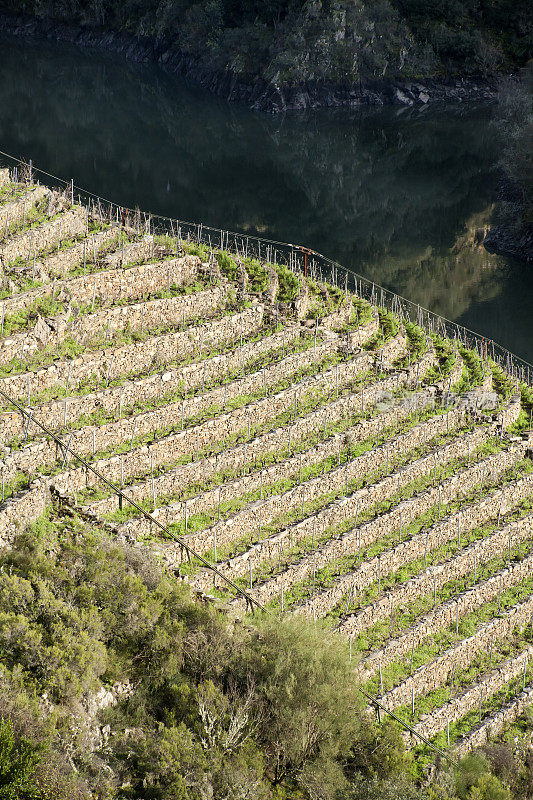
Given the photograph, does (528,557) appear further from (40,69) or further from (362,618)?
(40,69)

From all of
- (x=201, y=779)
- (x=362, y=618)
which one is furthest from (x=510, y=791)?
(x=201, y=779)

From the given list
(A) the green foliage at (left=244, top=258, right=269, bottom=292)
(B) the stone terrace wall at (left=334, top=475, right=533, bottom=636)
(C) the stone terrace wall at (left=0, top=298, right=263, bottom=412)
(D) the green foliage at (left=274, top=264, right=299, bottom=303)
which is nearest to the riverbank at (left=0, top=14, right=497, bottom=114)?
(D) the green foliage at (left=274, top=264, right=299, bottom=303)

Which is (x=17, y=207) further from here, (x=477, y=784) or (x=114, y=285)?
(x=477, y=784)

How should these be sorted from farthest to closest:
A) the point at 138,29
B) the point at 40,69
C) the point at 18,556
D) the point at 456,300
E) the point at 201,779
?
1. the point at 138,29
2. the point at 40,69
3. the point at 456,300
4. the point at 18,556
5. the point at 201,779

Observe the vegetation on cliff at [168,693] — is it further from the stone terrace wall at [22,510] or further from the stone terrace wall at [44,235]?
the stone terrace wall at [44,235]

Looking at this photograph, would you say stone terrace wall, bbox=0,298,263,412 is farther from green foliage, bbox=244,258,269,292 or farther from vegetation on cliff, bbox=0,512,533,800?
vegetation on cliff, bbox=0,512,533,800

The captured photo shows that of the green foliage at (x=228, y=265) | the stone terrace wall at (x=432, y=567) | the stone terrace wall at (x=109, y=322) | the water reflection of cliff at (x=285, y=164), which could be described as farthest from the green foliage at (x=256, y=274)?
the water reflection of cliff at (x=285, y=164)
